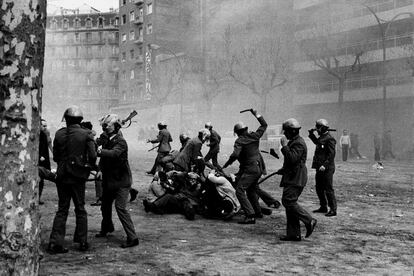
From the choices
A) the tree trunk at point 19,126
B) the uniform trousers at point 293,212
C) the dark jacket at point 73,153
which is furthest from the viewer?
the uniform trousers at point 293,212

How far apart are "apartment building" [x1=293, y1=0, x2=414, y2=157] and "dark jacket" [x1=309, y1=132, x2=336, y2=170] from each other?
21.6 meters

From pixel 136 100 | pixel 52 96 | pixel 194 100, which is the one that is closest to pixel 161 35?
pixel 136 100

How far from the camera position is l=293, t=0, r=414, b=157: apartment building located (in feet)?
101

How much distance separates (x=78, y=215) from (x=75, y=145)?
0.80 meters

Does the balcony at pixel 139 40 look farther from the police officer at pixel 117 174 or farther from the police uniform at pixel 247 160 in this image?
the police officer at pixel 117 174

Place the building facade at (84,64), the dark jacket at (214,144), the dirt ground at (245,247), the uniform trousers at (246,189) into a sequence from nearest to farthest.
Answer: the dirt ground at (245,247) → the uniform trousers at (246,189) → the dark jacket at (214,144) → the building facade at (84,64)

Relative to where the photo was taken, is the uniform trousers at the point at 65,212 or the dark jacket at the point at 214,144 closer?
the uniform trousers at the point at 65,212

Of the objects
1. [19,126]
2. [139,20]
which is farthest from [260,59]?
[19,126]

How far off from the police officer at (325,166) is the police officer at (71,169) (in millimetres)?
3935

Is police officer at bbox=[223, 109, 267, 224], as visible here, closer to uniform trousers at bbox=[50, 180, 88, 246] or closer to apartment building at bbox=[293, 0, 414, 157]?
uniform trousers at bbox=[50, 180, 88, 246]

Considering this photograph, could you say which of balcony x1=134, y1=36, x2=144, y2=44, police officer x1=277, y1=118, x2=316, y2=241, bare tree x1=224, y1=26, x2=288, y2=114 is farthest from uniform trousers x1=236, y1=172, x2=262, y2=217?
balcony x1=134, y1=36, x2=144, y2=44

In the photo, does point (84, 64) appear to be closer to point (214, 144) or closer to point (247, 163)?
point (214, 144)

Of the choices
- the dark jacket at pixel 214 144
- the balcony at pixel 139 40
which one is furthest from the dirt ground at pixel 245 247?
the balcony at pixel 139 40

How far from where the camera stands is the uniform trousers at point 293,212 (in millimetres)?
5609
